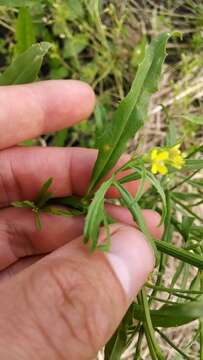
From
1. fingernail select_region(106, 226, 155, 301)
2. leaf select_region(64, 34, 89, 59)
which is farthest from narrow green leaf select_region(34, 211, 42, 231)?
leaf select_region(64, 34, 89, 59)

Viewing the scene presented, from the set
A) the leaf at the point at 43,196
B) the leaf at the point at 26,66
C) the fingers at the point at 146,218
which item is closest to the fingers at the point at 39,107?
the leaf at the point at 26,66

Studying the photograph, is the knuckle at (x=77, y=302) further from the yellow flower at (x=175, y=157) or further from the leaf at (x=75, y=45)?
the leaf at (x=75, y=45)

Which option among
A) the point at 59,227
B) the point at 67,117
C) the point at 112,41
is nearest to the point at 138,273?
the point at 59,227

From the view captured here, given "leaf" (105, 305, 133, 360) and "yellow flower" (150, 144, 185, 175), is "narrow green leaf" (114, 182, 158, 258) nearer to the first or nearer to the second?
"yellow flower" (150, 144, 185, 175)

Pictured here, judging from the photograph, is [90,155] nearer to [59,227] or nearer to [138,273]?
[59,227]

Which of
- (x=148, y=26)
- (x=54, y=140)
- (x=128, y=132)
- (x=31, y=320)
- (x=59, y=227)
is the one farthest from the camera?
(x=148, y=26)

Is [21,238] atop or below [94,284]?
below

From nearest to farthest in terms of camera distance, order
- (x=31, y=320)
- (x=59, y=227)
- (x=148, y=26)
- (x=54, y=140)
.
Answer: (x=31, y=320)
(x=59, y=227)
(x=54, y=140)
(x=148, y=26)

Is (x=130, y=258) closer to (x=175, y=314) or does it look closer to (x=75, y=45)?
(x=175, y=314)
